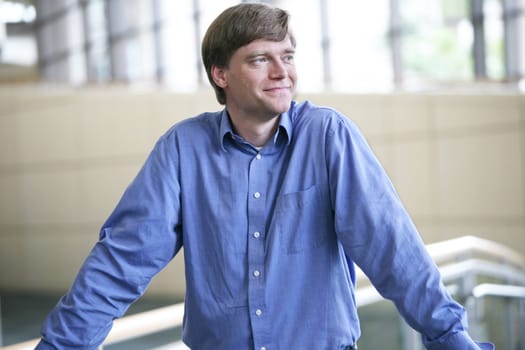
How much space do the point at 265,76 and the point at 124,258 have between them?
1.70 ft

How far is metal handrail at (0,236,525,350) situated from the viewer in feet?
6.93

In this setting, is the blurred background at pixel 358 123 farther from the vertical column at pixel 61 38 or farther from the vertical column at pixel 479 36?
the vertical column at pixel 61 38

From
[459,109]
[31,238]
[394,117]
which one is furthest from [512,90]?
[31,238]

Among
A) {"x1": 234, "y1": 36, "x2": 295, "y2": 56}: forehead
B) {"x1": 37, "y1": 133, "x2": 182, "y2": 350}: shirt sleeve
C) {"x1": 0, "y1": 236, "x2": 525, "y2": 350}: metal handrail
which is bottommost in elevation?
{"x1": 0, "y1": 236, "x2": 525, "y2": 350}: metal handrail

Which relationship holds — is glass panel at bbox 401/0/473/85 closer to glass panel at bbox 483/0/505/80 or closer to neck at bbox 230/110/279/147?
glass panel at bbox 483/0/505/80

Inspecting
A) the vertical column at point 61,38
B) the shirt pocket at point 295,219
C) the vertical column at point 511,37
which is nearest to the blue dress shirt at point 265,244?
the shirt pocket at point 295,219

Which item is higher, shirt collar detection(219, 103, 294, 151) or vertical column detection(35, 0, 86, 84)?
vertical column detection(35, 0, 86, 84)

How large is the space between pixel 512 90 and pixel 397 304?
25.7 feet

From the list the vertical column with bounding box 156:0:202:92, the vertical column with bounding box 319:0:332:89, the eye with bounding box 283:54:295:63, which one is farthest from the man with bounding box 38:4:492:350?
the vertical column with bounding box 156:0:202:92

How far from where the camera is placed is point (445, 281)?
4.36 meters

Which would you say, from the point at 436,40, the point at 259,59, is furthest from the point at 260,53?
the point at 436,40

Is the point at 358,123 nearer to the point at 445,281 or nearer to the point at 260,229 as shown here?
the point at 445,281

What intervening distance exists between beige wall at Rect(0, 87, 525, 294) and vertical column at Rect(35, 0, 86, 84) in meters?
7.75

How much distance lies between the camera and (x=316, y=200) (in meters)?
1.68
